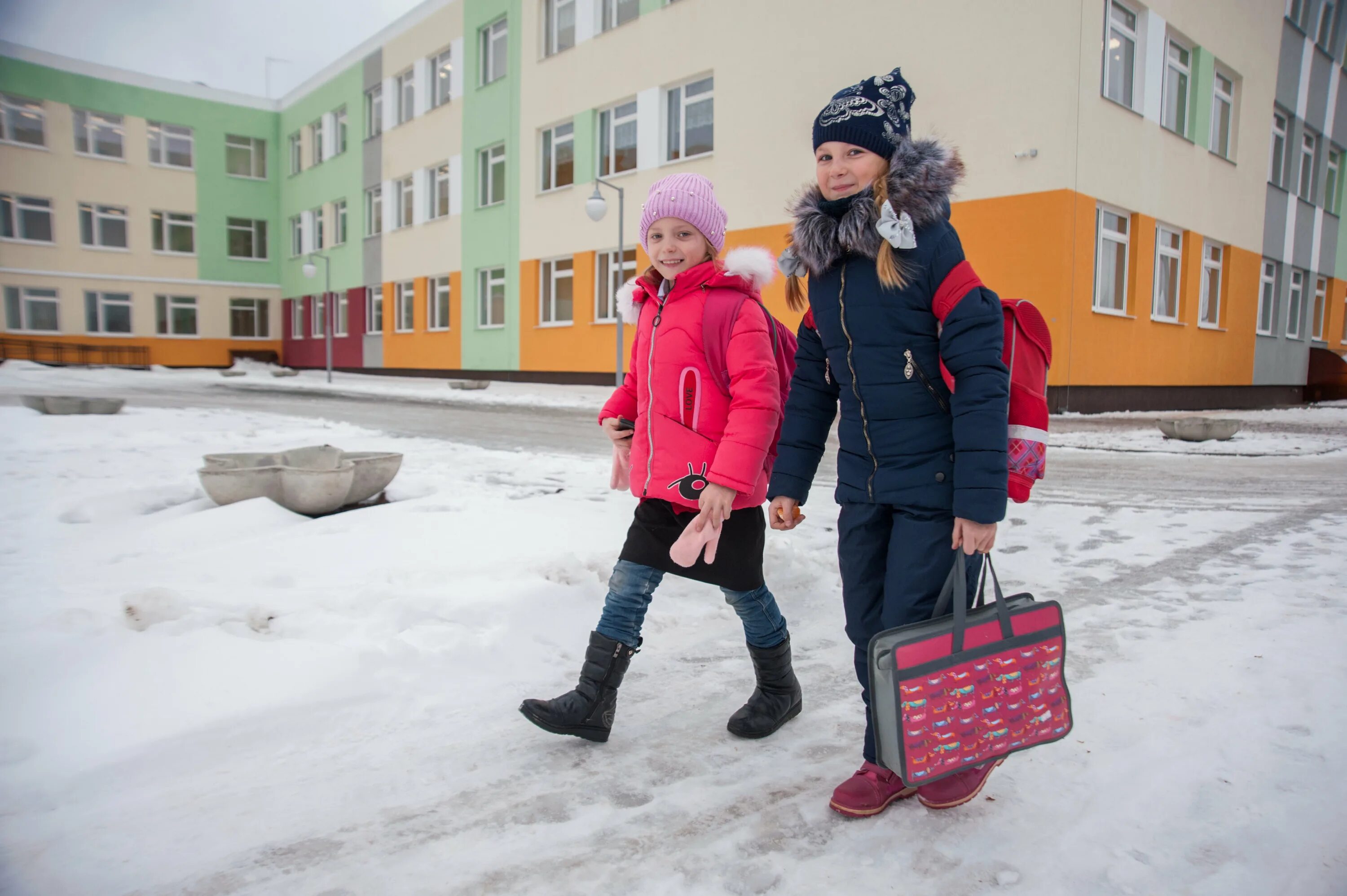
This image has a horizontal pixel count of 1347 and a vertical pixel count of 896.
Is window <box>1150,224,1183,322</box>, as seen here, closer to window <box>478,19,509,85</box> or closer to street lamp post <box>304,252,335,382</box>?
window <box>478,19,509,85</box>

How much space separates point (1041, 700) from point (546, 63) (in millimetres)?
21213

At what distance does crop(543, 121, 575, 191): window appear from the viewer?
65.6 feet

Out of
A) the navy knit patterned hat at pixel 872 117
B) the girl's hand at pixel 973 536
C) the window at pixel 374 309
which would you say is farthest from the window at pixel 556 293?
the girl's hand at pixel 973 536

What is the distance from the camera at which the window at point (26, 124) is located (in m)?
19.7

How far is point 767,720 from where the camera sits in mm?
2527

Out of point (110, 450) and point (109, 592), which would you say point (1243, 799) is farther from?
point (110, 450)

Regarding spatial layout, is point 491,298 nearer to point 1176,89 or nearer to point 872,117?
point 1176,89

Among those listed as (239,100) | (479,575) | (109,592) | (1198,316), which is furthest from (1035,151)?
(239,100)

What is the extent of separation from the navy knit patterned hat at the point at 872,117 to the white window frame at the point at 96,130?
115ft

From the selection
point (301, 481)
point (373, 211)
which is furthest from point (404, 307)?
point (301, 481)

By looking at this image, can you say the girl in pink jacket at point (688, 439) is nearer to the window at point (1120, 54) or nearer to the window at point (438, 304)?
the window at point (1120, 54)

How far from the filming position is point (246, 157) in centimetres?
3362

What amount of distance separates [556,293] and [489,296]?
9.98 ft

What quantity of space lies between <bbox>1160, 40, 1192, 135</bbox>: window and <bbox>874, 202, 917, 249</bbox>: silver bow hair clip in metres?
15.4
